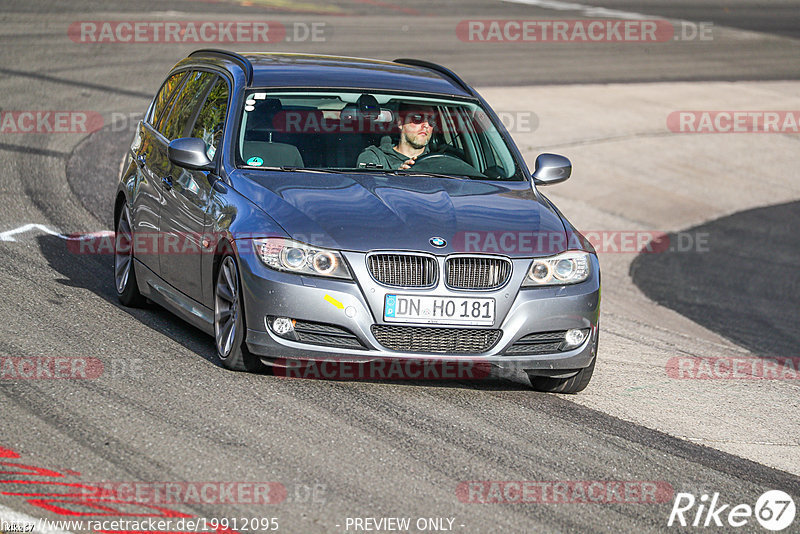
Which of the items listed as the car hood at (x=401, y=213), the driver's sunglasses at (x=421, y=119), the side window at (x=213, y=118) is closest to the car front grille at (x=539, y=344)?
the car hood at (x=401, y=213)

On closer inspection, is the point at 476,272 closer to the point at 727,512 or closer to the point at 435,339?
the point at 435,339

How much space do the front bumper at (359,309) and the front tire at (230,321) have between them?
0.11 m

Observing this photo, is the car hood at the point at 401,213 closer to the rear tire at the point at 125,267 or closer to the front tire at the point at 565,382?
the front tire at the point at 565,382

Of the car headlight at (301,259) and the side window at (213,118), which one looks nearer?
the car headlight at (301,259)

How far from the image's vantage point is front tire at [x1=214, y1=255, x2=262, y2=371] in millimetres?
7043

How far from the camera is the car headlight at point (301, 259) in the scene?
267 inches

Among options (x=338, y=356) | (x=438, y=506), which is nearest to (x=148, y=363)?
(x=338, y=356)

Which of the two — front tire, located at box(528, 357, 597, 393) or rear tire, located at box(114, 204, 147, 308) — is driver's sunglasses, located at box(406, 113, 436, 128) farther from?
rear tire, located at box(114, 204, 147, 308)

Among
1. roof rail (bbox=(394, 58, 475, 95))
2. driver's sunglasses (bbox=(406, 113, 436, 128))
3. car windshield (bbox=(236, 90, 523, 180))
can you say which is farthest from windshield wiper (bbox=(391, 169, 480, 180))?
roof rail (bbox=(394, 58, 475, 95))

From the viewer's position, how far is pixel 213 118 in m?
8.34

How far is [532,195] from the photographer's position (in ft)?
26.5

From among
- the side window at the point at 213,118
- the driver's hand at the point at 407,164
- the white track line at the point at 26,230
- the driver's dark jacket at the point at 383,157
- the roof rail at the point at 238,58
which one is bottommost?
the white track line at the point at 26,230

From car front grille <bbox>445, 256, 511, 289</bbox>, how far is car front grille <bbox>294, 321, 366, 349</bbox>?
0.62 meters

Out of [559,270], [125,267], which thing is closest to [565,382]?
[559,270]
